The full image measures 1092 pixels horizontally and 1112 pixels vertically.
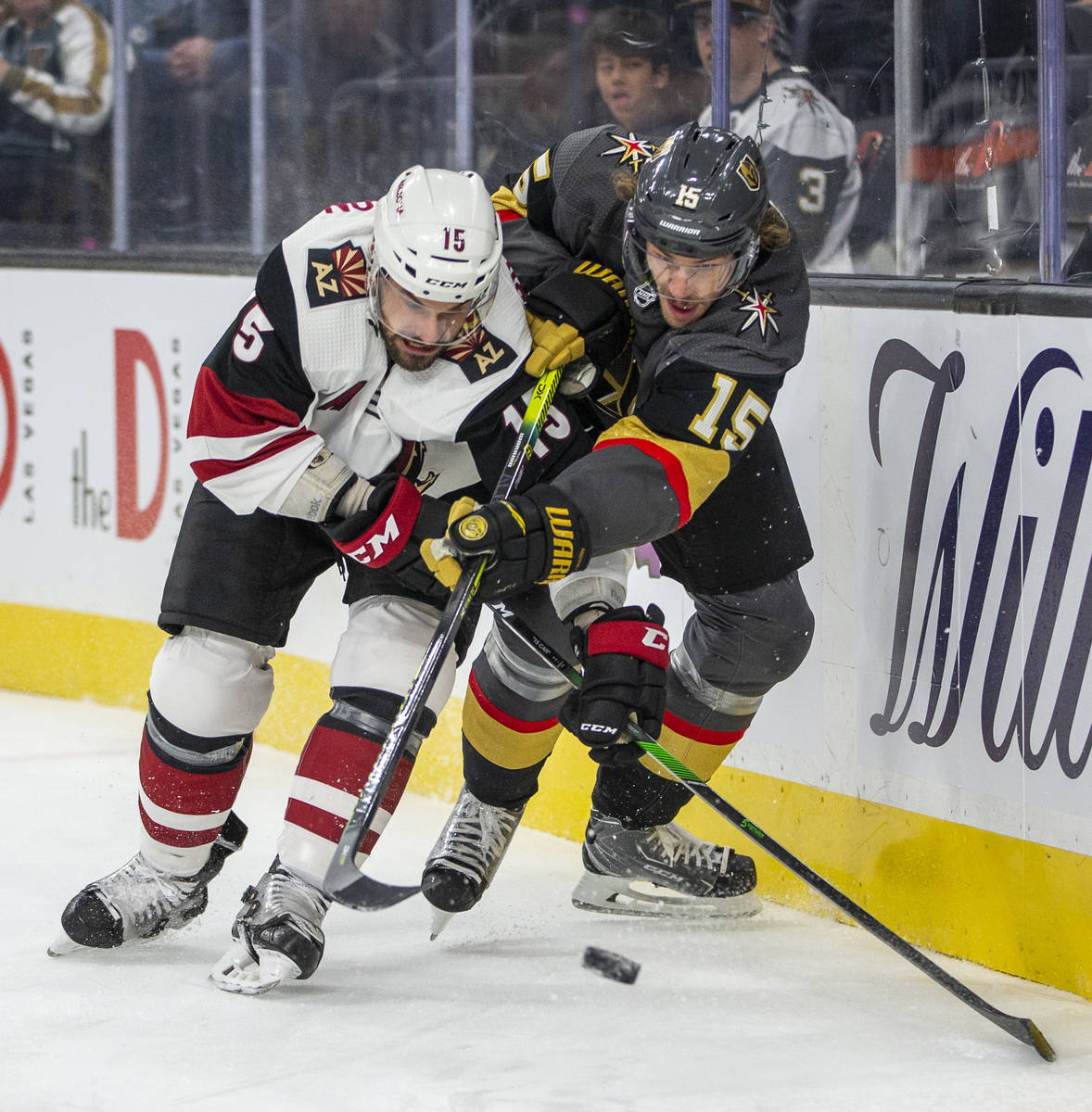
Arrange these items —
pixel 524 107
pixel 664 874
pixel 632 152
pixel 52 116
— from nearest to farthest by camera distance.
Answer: pixel 632 152
pixel 664 874
pixel 524 107
pixel 52 116

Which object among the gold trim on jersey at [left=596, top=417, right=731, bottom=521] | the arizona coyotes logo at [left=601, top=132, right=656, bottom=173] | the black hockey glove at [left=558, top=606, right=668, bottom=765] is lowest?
the black hockey glove at [left=558, top=606, right=668, bottom=765]

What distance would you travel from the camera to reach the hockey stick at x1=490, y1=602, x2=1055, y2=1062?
7.61 feet

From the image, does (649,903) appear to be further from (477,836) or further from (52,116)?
(52,116)

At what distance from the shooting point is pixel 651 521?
2.39 metres

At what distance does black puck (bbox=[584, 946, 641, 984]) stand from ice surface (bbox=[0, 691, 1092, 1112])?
4.4 inches

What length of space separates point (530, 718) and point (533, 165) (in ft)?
2.94

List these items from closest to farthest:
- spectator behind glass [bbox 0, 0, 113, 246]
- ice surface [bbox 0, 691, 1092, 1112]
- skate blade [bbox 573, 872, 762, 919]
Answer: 1. ice surface [bbox 0, 691, 1092, 1112]
2. skate blade [bbox 573, 872, 762, 919]
3. spectator behind glass [bbox 0, 0, 113, 246]

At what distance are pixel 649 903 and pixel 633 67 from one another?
5.46 ft

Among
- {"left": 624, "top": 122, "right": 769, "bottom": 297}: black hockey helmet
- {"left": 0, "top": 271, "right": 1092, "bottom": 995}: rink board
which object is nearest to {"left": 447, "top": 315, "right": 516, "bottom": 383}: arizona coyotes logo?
{"left": 624, "top": 122, "right": 769, "bottom": 297}: black hockey helmet

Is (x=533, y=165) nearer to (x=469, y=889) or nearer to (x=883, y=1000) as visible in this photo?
(x=469, y=889)

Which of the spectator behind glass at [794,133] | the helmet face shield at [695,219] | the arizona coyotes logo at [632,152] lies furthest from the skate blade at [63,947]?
the spectator behind glass at [794,133]

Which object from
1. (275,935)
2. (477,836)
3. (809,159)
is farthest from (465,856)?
(809,159)

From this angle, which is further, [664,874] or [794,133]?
[794,133]

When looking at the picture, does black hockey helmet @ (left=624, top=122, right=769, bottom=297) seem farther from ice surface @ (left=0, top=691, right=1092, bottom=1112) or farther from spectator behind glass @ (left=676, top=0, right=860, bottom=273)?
Answer: ice surface @ (left=0, top=691, right=1092, bottom=1112)
